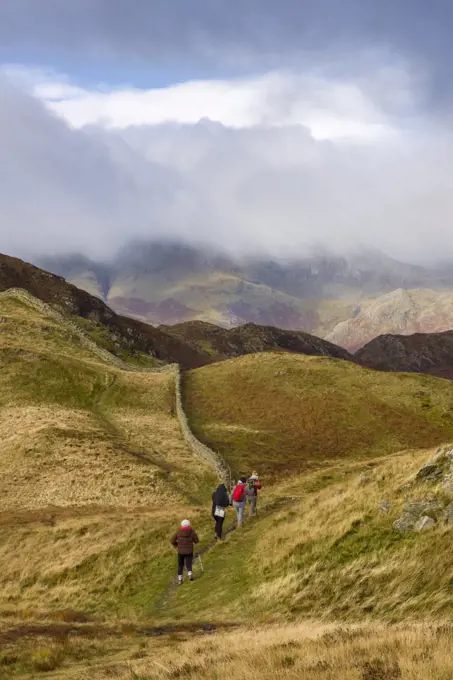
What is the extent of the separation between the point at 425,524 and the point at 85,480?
3381 centimetres

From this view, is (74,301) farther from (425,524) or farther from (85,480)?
(425,524)

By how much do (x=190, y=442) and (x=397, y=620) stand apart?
45.7m

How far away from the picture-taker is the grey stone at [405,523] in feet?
61.5

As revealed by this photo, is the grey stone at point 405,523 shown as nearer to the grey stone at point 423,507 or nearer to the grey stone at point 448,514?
the grey stone at point 423,507

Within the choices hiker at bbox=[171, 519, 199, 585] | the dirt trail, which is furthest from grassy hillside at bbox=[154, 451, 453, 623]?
hiker at bbox=[171, 519, 199, 585]

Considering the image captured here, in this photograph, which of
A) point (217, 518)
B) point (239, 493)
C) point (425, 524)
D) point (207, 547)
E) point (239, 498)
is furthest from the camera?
point (239, 498)

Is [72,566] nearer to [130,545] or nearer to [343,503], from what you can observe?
[130,545]

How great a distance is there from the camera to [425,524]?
60.0 ft

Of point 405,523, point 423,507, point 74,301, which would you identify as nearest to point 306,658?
point 405,523

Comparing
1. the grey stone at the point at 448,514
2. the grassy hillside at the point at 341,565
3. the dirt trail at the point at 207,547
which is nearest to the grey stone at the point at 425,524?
the grassy hillside at the point at 341,565

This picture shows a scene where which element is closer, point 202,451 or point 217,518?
point 217,518

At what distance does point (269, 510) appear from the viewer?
1282 inches

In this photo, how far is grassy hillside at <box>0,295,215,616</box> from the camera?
26.9 metres

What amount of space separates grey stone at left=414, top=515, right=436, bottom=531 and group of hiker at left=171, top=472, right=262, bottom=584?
379 inches
